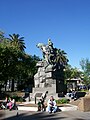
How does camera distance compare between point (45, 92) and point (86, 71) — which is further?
point (86, 71)

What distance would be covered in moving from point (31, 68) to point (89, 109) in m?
46.3

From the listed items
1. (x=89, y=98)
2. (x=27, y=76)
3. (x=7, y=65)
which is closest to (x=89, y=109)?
(x=89, y=98)

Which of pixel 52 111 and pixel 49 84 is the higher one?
pixel 49 84

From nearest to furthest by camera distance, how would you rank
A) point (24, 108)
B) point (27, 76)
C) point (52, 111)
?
point (52, 111), point (24, 108), point (27, 76)

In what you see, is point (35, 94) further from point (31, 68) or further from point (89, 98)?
point (31, 68)

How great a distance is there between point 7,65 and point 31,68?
1716 cm

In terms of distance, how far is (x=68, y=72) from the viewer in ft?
271

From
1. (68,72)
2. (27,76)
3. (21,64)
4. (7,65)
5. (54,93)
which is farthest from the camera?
(68,72)

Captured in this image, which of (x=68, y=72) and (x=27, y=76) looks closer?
(x=27, y=76)

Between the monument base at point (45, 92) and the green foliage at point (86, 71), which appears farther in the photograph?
the green foliage at point (86, 71)

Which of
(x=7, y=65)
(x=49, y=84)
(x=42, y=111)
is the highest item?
(x=7, y=65)

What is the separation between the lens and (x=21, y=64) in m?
60.8

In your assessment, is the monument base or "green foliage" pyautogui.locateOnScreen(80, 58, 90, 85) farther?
"green foliage" pyautogui.locateOnScreen(80, 58, 90, 85)

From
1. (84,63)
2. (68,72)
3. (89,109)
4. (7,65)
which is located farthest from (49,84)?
(84,63)
